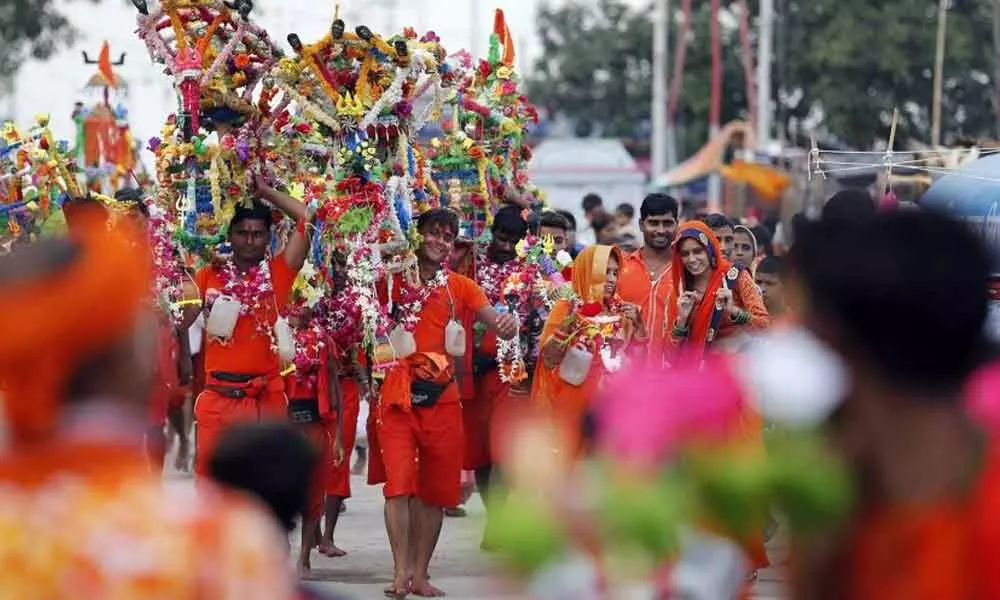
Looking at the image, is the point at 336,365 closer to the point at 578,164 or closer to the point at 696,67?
the point at 578,164

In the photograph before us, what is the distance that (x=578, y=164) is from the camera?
3544 centimetres

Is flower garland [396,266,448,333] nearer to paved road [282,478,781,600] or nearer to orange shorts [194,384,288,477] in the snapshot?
orange shorts [194,384,288,477]

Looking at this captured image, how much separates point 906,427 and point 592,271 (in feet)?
21.6

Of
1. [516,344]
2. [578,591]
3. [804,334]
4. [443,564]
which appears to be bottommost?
[443,564]

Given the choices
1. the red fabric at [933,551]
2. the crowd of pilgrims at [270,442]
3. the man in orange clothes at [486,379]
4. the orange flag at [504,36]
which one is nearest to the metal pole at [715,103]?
the orange flag at [504,36]

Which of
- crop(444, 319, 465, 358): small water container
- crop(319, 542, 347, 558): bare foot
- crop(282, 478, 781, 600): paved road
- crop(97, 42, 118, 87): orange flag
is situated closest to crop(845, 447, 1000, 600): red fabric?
crop(282, 478, 781, 600): paved road

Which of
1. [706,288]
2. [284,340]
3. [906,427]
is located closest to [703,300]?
[706,288]

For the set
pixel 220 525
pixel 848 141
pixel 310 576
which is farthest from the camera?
pixel 848 141

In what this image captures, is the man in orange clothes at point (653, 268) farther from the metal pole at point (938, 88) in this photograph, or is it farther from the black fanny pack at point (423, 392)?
the metal pole at point (938, 88)

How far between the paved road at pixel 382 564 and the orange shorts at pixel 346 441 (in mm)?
416

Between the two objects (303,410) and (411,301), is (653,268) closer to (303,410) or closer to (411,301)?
(411,301)

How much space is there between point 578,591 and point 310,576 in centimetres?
724

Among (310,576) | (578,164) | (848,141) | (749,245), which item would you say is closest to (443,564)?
(310,576)

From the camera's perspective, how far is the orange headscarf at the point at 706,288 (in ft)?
31.7
